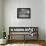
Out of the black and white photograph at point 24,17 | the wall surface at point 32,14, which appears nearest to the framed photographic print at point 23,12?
the black and white photograph at point 24,17

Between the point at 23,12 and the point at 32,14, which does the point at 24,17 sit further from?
the point at 32,14

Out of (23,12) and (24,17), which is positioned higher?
(23,12)

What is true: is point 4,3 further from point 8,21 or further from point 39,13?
point 39,13

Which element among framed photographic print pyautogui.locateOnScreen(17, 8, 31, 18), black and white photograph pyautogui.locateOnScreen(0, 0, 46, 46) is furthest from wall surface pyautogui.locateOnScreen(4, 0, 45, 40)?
framed photographic print pyautogui.locateOnScreen(17, 8, 31, 18)

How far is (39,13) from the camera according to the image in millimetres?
4809

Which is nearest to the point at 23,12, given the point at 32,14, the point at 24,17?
the point at 24,17

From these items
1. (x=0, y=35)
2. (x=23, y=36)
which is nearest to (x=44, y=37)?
(x=23, y=36)

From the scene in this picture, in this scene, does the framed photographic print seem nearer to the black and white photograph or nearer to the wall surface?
the black and white photograph

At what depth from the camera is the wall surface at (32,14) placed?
477 cm

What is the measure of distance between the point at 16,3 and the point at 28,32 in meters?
1.34

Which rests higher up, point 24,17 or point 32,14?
point 32,14

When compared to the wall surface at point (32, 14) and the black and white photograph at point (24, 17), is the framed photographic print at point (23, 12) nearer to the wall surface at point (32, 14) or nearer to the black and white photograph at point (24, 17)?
the black and white photograph at point (24, 17)

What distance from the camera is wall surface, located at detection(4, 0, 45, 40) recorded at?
477 centimetres

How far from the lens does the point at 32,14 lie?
15.8 feet
